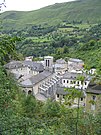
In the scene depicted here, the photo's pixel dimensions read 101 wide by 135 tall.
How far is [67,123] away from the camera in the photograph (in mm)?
8500

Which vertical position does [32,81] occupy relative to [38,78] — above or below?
above

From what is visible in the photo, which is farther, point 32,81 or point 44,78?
point 44,78

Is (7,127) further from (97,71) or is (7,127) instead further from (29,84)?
(29,84)

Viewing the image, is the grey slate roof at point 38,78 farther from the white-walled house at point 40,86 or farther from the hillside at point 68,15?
the hillside at point 68,15

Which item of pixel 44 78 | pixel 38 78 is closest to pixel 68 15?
pixel 44 78

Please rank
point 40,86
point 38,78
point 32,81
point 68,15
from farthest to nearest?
point 68,15
point 38,78
point 40,86
point 32,81

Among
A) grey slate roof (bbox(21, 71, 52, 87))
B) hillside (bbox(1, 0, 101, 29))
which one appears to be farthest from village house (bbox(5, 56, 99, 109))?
hillside (bbox(1, 0, 101, 29))

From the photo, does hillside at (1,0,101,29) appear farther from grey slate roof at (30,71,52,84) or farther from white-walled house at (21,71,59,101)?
white-walled house at (21,71,59,101)

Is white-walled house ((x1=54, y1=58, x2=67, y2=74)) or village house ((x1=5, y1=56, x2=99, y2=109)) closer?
village house ((x1=5, y1=56, x2=99, y2=109))

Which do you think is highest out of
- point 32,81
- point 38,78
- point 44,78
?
point 32,81

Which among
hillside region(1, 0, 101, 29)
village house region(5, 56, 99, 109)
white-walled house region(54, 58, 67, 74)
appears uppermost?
hillside region(1, 0, 101, 29)

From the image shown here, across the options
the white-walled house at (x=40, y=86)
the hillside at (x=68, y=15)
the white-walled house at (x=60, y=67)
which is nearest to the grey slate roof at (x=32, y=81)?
the white-walled house at (x=40, y=86)

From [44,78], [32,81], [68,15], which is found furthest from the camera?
[68,15]

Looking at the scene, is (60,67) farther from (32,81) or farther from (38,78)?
(32,81)
